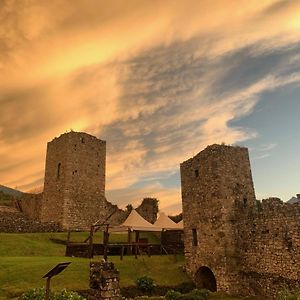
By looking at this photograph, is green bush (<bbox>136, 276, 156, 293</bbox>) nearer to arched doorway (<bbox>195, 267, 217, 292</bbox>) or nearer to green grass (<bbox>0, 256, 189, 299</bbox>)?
green grass (<bbox>0, 256, 189, 299</bbox>)

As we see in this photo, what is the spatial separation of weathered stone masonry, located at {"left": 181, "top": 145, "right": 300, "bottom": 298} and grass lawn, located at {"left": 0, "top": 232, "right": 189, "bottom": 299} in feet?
7.39

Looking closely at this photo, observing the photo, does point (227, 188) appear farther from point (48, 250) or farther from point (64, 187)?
point (64, 187)

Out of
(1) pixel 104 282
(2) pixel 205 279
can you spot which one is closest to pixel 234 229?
(2) pixel 205 279

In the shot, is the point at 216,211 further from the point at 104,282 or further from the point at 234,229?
the point at 104,282

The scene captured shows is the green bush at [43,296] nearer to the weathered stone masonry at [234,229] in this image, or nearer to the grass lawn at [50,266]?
the grass lawn at [50,266]

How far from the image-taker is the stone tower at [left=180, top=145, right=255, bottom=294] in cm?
2027

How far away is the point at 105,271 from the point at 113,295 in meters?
0.88

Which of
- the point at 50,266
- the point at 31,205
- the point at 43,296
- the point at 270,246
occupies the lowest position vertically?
the point at 43,296

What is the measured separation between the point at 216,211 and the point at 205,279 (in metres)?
5.23

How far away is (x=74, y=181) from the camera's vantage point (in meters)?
35.9

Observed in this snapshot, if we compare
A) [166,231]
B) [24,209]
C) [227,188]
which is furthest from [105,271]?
[24,209]

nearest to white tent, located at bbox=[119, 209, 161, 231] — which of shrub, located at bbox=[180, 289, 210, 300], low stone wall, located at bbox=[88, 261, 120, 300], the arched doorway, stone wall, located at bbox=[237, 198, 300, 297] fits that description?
the arched doorway

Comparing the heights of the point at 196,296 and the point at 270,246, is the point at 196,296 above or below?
below

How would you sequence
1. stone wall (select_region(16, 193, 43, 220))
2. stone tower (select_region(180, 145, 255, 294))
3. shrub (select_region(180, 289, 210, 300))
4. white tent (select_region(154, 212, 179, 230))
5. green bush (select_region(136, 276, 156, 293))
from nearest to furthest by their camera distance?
shrub (select_region(180, 289, 210, 300)) < green bush (select_region(136, 276, 156, 293)) < stone tower (select_region(180, 145, 255, 294)) < white tent (select_region(154, 212, 179, 230)) < stone wall (select_region(16, 193, 43, 220))
